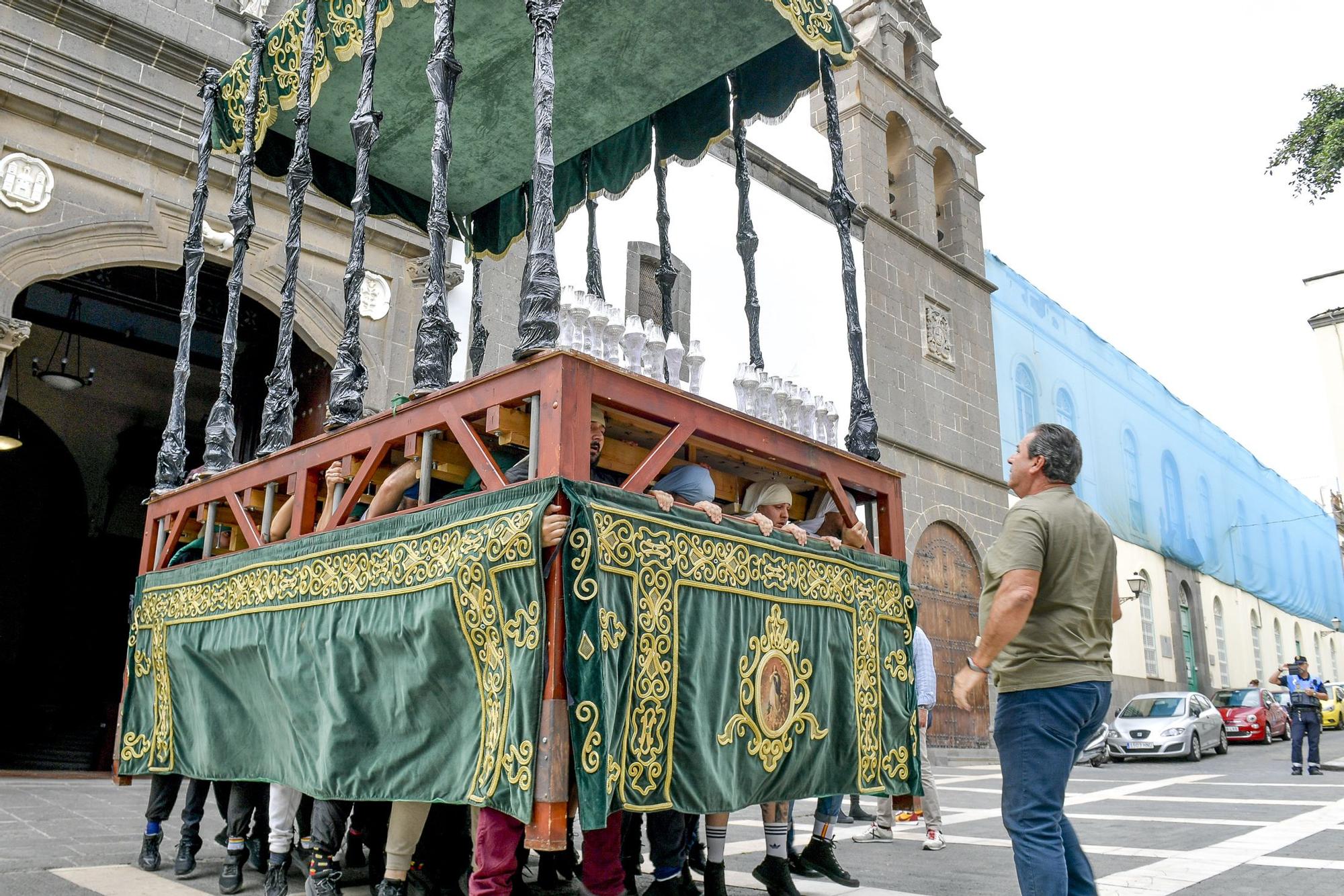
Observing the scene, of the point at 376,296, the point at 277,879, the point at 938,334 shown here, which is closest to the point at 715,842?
the point at 277,879

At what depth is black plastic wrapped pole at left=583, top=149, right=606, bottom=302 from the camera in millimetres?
7090

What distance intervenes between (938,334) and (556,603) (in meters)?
15.1

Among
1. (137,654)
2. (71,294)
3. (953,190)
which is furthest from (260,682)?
(953,190)

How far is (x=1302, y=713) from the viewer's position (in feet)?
39.3

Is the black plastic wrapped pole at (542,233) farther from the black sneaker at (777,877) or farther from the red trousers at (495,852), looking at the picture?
the black sneaker at (777,877)

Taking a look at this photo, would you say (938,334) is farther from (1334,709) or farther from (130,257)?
(1334,709)

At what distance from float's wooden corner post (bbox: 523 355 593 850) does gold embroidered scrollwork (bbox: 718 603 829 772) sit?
804 mm

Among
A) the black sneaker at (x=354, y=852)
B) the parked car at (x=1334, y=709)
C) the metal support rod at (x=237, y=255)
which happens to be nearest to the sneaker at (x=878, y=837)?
the black sneaker at (x=354, y=852)

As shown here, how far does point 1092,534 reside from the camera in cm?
342

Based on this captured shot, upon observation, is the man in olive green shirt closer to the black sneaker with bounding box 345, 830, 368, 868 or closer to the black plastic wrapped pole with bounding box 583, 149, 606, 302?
the black sneaker with bounding box 345, 830, 368, 868

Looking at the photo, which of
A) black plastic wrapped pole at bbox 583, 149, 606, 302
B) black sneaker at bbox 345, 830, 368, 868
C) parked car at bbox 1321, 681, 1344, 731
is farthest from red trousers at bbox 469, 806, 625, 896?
parked car at bbox 1321, 681, 1344, 731

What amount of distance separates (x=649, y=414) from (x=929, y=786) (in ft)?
12.4

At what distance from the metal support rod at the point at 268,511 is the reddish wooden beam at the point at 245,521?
0.11ft

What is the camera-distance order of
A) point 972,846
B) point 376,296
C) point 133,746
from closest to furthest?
point 133,746 < point 972,846 < point 376,296
